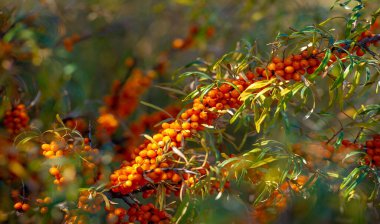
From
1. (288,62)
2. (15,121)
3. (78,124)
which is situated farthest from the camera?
(78,124)

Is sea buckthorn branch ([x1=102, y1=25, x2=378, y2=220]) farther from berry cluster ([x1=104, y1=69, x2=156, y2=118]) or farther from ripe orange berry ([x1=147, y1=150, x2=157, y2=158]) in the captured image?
berry cluster ([x1=104, y1=69, x2=156, y2=118])

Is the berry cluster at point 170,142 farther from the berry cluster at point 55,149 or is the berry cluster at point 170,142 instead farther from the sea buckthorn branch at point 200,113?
the berry cluster at point 55,149

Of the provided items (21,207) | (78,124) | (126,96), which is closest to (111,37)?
(126,96)

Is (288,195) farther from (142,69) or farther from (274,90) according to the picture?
(142,69)

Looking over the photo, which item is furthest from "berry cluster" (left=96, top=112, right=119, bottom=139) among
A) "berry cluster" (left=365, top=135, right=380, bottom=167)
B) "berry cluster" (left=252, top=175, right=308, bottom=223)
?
"berry cluster" (left=365, top=135, right=380, bottom=167)

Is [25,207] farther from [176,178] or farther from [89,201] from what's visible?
[176,178]

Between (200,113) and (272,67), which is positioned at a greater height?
(272,67)

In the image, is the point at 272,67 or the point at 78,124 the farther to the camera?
the point at 78,124
